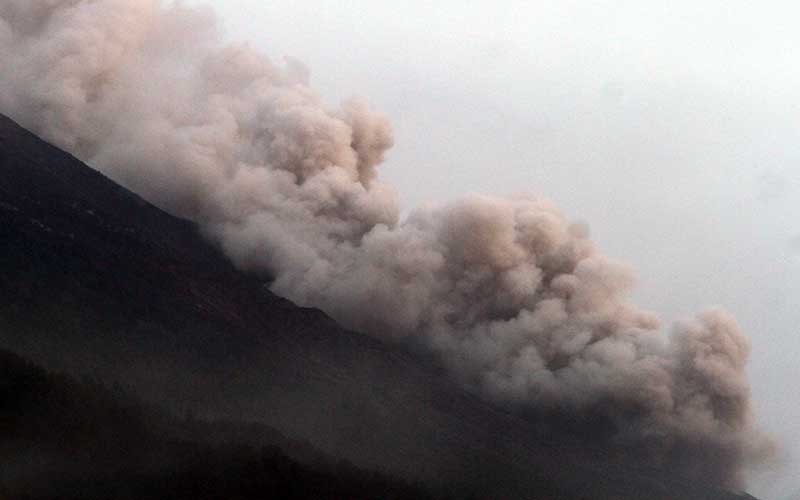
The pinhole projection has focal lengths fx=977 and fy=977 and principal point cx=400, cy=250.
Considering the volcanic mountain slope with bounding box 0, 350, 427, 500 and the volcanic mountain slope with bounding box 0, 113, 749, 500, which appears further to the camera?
the volcanic mountain slope with bounding box 0, 113, 749, 500

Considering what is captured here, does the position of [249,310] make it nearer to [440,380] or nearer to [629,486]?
[440,380]

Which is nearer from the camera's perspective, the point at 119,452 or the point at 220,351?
the point at 119,452

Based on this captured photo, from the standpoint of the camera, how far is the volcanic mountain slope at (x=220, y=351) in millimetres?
38625

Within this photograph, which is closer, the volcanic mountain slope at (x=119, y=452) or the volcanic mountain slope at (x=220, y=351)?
the volcanic mountain slope at (x=119, y=452)

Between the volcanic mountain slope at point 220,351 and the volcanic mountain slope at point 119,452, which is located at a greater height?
the volcanic mountain slope at point 220,351

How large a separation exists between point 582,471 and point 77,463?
3469 cm

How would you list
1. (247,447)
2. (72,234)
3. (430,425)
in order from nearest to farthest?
1. (247,447)
2. (72,234)
3. (430,425)

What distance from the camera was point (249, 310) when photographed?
178 feet

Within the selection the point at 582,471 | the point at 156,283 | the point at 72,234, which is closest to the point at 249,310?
the point at 156,283

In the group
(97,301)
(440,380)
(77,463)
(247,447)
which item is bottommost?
(77,463)

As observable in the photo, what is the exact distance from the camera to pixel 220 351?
46.1 m

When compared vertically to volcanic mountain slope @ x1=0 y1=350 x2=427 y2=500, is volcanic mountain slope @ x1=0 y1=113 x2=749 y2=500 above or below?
above

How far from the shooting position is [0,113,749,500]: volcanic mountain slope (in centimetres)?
3862

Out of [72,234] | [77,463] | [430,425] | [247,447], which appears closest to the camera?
[77,463]
